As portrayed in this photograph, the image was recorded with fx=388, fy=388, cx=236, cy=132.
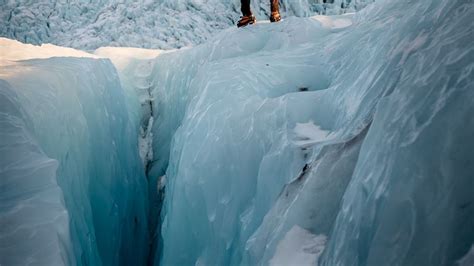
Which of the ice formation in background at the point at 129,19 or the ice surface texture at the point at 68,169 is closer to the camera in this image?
the ice surface texture at the point at 68,169

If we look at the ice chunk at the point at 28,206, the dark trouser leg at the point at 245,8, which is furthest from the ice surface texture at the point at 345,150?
the dark trouser leg at the point at 245,8

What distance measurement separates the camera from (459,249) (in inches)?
43.8

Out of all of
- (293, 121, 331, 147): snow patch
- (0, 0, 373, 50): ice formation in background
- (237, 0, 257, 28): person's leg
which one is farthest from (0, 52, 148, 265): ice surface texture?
(0, 0, 373, 50): ice formation in background

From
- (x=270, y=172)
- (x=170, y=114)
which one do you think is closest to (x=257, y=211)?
(x=270, y=172)

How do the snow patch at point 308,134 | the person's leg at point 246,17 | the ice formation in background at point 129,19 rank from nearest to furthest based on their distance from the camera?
1. the snow patch at point 308,134
2. the person's leg at point 246,17
3. the ice formation in background at point 129,19

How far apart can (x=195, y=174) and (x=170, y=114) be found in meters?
4.35

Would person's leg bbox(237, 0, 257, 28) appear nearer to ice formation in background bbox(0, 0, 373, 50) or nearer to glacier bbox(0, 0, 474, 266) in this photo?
glacier bbox(0, 0, 474, 266)

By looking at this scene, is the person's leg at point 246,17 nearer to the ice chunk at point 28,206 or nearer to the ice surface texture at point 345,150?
the ice surface texture at point 345,150

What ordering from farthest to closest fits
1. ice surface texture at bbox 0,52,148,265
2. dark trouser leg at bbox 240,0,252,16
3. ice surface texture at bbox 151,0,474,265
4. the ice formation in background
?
the ice formation in background < dark trouser leg at bbox 240,0,252,16 < ice surface texture at bbox 0,52,148,265 < ice surface texture at bbox 151,0,474,265

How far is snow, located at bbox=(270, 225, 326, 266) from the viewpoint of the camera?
75.8 inches

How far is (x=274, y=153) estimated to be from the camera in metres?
3.13

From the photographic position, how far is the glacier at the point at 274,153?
4.31ft

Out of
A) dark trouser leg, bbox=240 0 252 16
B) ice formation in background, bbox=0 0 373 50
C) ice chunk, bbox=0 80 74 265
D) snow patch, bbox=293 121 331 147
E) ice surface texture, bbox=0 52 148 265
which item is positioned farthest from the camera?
ice formation in background, bbox=0 0 373 50

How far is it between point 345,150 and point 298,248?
59 cm
